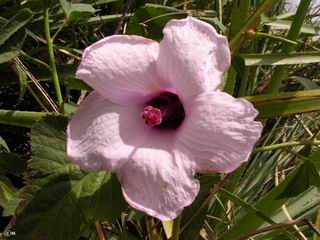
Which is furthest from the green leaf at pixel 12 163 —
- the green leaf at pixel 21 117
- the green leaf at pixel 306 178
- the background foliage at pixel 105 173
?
the green leaf at pixel 306 178

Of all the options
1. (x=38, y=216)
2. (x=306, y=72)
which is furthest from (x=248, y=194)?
(x=38, y=216)

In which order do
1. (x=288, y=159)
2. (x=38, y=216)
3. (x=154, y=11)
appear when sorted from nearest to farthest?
(x=38, y=216)
(x=154, y=11)
(x=288, y=159)

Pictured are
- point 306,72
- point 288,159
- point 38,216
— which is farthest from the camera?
point 306,72

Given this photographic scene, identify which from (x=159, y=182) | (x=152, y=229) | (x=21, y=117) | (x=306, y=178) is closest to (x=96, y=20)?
(x=21, y=117)

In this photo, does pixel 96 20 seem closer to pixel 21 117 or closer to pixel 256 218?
pixel 21 117

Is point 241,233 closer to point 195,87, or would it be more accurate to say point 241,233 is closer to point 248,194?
point 248,194
